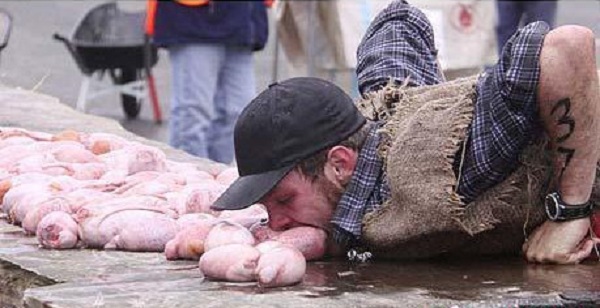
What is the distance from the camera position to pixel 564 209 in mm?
4215

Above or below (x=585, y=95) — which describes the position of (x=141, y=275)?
below

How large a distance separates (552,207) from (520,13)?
7.19 meters

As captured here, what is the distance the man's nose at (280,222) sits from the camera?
427 cm

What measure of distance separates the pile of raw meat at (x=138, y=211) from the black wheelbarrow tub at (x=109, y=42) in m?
6.10

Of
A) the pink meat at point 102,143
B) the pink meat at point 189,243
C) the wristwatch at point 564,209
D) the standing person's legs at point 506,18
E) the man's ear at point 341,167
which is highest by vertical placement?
the standing person's legs at point 506,18

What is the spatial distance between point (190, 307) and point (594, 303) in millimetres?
946

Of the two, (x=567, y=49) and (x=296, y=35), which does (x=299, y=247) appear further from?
(x=296, y=35)

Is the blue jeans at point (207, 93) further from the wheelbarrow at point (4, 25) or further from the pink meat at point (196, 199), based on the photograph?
the pink meat at point (196, 199)

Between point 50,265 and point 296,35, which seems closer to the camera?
point 50,265

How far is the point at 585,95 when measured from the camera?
4.14 metres

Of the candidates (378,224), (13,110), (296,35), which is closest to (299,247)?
(378,224)

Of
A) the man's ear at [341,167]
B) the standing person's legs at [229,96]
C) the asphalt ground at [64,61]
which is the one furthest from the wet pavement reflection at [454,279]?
the asphalt ground at [64,61]

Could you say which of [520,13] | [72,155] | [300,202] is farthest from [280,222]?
[520,13]

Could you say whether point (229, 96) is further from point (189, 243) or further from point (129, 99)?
point (189, 243)
